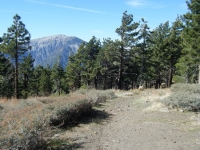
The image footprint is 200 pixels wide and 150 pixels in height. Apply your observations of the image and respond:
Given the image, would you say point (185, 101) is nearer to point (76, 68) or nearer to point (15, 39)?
point (15, 39)

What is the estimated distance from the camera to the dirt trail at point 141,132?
5.75 m

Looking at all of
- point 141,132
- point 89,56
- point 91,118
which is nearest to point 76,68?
point 89,56

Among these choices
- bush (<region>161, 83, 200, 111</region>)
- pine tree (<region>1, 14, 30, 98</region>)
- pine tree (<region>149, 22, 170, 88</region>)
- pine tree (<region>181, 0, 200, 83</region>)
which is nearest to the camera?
bush (<region>161, 83, 200, 111</region>)

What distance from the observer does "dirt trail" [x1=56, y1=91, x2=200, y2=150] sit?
575 cm

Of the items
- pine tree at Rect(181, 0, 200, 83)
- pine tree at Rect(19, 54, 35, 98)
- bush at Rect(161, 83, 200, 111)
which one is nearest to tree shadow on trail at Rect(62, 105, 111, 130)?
bush at Rect(161, 83, 200, 111)

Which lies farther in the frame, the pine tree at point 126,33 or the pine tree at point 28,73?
the pine tree at point 28,73

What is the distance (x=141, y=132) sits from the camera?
22.7ft

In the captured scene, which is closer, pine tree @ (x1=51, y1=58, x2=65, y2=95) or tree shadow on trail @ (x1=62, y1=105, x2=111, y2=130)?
tree shadow on trail @ (x1=62, y1=105, x2=111, y2=130)

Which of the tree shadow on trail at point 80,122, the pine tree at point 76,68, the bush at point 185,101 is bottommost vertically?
the tree shadow on trail at point 80,122

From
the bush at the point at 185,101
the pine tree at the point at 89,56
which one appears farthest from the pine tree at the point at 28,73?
the bush at the point at 185,101

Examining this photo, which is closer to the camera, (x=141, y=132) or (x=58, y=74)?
(x=141, y=132)

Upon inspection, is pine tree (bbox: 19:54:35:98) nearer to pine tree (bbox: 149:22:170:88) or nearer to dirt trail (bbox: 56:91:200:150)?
pine tree (bbox: 149:22:170:88)

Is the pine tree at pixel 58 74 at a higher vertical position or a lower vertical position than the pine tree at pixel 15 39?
lower

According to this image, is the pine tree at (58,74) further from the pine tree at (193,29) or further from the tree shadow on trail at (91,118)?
the tree shadow on trail at (91,118)
